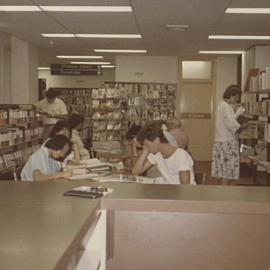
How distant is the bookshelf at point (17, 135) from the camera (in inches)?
310

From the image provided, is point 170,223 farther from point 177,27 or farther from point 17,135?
point 17,135

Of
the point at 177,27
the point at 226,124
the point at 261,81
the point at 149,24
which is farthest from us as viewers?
the point at 261,81

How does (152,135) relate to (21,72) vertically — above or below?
below

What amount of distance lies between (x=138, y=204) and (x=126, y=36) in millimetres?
7350

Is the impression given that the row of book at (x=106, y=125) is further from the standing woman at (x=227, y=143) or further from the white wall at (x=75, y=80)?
the white wall at (x=75, y=80)

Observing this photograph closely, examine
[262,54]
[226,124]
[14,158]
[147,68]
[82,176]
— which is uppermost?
[262,54]

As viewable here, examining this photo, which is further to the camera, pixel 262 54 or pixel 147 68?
pixel 147 68

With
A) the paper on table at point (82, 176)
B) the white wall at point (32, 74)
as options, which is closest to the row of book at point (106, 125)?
the white wall at point (32, 74)

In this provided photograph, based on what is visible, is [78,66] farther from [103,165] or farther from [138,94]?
[103,165]

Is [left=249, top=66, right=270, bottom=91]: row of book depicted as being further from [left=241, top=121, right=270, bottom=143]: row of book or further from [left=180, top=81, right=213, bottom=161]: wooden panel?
A: [left=180, top=81, right=213, bottom=161]: wooden panel

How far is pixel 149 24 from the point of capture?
314 inches

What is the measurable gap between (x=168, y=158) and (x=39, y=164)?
1.23 meters

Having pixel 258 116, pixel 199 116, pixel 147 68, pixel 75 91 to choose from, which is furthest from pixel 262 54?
pixel 75 91

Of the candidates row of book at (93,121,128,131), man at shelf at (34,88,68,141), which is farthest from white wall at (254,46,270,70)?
man at shelf at (34,88,68,141)
